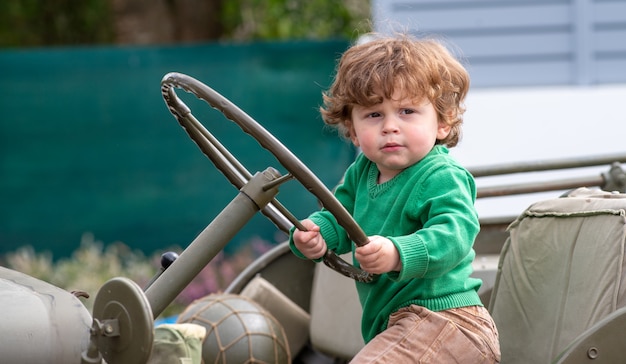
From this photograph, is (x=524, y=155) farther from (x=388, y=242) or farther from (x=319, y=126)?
(x=388, y=242)

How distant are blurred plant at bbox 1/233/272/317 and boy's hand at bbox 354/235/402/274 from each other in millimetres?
4459

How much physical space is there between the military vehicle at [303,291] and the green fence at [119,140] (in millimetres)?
3763

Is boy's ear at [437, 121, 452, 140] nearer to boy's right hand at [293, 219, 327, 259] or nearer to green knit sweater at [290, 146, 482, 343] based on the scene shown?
green knit sweater at [290, 146, 482, 343]

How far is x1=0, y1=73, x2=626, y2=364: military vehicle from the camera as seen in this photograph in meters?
2.28

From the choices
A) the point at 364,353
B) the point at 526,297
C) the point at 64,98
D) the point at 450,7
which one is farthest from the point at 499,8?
the point at 364,353

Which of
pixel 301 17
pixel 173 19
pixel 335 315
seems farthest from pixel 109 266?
pixel 335 315

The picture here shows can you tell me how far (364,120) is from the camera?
2662 millimetres

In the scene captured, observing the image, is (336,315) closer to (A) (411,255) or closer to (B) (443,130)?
(B) (443,130)

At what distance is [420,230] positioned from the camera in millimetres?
2453

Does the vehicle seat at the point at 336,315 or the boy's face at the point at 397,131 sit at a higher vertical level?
the boy's face at the point at 397,131

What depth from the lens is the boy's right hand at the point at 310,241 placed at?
2.61m

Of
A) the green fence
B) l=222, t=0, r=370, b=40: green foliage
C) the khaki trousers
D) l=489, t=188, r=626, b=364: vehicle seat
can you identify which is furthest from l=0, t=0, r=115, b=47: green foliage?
the khaki trousers

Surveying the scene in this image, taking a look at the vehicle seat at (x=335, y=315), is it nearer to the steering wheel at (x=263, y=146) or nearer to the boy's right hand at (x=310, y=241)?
the steering wheel at (x=263, y=146)

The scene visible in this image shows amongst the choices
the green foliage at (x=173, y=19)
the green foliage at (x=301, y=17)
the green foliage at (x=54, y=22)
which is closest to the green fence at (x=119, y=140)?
the green foliage at (x=173, y=19)
